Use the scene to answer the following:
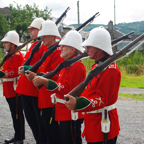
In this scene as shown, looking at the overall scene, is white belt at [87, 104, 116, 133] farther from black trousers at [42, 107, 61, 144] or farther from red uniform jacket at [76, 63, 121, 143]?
black trousers at [42, 107, 61, 144]

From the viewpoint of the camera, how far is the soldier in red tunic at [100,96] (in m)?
2.28

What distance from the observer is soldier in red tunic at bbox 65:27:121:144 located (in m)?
2.28

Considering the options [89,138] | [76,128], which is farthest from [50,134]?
[89,138]

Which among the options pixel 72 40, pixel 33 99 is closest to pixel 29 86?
pixel 33 99

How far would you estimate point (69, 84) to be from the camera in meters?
2.99

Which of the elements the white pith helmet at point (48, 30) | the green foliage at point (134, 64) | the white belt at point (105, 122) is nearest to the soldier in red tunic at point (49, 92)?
the white pith helmet at point (48, 30)

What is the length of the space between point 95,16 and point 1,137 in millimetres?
3363

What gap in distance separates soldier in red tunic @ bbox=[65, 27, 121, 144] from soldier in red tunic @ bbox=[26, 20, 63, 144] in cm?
118

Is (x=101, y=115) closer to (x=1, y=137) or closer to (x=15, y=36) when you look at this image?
(x=15, y=36)

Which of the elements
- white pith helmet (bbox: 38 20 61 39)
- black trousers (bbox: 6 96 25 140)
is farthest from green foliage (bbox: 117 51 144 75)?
white pith helmet (bbox: 38 20 61 39)

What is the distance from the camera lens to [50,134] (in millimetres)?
3734

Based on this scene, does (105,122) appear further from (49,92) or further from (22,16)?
(22,16)

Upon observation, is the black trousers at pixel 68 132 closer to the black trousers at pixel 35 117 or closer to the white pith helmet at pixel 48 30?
the black trousers at pixel 35 117

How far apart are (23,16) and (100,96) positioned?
45487 millimetres
